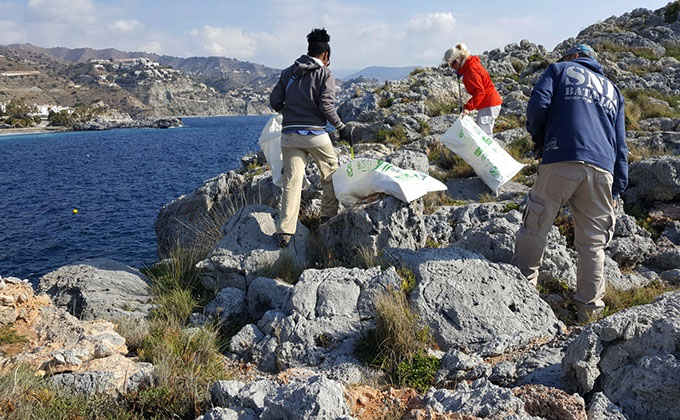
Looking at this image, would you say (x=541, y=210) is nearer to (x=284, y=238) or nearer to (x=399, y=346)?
(x=399, y=346)

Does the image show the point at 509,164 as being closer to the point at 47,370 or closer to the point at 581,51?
the point at 581,51

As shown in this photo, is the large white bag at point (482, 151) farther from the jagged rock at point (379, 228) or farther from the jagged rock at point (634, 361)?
the jagged rock at point (634, 361)

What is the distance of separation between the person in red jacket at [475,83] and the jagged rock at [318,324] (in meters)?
4.97

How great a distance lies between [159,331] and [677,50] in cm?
3462

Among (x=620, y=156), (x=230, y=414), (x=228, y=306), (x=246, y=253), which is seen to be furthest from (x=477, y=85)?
(x=230, y=414)

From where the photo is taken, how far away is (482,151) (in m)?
8.93

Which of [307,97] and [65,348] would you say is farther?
[307,97]

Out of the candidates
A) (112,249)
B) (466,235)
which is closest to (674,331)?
(466,235)

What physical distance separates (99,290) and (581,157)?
22.0ft

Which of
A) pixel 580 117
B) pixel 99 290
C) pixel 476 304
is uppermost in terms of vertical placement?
pixel 580 117

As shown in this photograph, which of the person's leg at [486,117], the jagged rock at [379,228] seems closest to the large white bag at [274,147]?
the jagged rock at [379,228]

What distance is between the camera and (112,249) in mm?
17734

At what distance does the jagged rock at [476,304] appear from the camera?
4.81m

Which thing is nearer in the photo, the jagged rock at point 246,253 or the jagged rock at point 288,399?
the jagged rock at point 288,399
